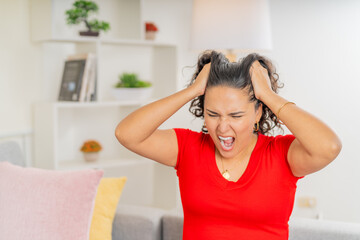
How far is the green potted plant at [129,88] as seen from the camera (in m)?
2.96

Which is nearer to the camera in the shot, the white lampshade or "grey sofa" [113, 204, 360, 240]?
"grey sofa" [113, 204, 360, 240]

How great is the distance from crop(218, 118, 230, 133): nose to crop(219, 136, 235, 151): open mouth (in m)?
0.04

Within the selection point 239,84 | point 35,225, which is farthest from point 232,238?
point 35,225

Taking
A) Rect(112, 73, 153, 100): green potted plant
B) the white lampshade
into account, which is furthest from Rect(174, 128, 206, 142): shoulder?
Rect(112, 73, 153, 100): green potted plant

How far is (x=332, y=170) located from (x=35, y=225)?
2061 millimetres

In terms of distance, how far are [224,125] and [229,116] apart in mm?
35

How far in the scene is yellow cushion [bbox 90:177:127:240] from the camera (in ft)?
6.72

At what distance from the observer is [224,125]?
54.2 inches

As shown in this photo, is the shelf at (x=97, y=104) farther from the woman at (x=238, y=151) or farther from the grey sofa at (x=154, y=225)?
the woman at (x=238, y=151)

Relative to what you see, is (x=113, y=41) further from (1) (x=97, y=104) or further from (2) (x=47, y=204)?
(2) (x=47, y=204)

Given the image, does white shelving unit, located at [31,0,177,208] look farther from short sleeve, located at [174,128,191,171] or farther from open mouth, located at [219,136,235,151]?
open mouth, located at [219,136,235,151]

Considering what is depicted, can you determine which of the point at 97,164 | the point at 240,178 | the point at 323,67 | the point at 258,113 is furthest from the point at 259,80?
the point at 323,67

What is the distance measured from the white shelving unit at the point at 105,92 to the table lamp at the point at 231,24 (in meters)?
0.58

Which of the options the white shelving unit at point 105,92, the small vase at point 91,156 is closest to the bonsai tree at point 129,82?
the white shelving unit at point 105,92
